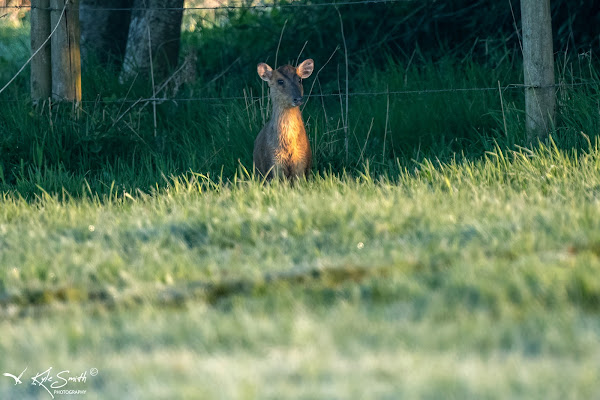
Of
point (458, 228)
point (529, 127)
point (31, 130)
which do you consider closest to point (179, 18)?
point (31, 130)

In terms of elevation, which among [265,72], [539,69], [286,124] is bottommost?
[286,124]

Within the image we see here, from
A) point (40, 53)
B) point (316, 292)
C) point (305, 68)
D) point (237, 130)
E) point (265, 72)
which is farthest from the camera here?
point (40, 53)

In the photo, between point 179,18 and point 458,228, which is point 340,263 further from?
point 179,18

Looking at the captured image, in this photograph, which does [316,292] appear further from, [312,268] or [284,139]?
[284,139]

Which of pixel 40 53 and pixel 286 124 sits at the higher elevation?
pixel 40 53

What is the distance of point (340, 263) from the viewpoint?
4.13 meters

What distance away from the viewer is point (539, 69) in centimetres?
720

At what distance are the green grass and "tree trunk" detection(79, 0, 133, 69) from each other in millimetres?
6048

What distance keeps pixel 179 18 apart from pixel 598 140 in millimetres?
5996

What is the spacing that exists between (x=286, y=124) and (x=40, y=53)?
2.60m

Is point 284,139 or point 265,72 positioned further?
point 265,72

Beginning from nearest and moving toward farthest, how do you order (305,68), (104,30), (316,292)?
(316,292) → (305,68) → (104,30)

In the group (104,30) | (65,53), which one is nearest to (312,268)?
(65,53)
